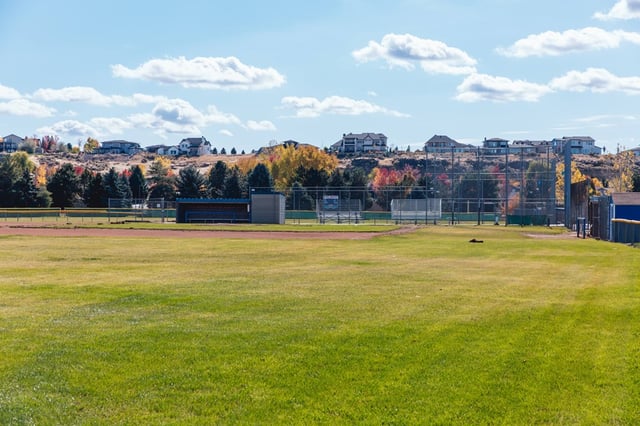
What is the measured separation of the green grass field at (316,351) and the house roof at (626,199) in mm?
25515

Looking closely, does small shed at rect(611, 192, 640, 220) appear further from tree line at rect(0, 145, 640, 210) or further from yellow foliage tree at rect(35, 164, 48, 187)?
yellow foliage tree at rect(35, 164, 48, 187)

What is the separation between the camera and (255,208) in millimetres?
74750

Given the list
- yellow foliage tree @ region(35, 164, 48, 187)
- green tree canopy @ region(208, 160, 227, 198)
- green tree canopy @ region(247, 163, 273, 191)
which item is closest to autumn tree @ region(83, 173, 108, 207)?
green tree canopy @ region(208, 160, 227, 198)

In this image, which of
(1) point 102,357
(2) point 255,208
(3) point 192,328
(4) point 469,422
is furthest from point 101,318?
(2) point 255,208

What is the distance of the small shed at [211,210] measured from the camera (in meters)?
76.1

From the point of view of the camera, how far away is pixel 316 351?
29.7 feet

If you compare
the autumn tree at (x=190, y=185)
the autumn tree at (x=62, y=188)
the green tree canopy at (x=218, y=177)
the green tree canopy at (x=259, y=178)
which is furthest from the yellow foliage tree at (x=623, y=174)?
the autumn tree at (x=62, y=188)

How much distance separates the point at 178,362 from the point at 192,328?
197 centimetres

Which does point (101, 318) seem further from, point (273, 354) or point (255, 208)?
point (255, 208)

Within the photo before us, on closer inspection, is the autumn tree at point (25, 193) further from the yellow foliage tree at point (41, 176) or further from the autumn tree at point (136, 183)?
the yellow foliage tree at point (41, 176)

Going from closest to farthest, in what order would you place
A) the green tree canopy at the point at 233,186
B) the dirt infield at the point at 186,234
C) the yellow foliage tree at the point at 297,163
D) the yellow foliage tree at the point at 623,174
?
the dirt infield at the point at 186,234 < the yellow foliage tree at the point at 623,174 < the green tree canopy at the point at 233,186 < the yellow foliage tree at the point at 297,163

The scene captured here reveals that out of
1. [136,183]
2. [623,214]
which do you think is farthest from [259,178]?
[623,214]

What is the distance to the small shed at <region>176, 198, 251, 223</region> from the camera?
76.1 meters

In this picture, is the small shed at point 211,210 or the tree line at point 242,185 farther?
the tree line at point 242,185
